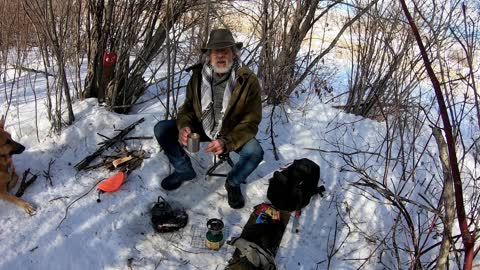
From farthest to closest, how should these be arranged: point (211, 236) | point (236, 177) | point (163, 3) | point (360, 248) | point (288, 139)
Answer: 1. point (288, 139)
2. point (163, 3)
3. point (236, 177)
4. point (360, 248)
5. point (211, 236)

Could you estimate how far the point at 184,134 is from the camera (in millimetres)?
2547

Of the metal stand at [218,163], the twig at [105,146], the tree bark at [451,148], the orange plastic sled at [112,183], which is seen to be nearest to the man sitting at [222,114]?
the metal stand at [218,163]

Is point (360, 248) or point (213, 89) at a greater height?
point (213, 89)

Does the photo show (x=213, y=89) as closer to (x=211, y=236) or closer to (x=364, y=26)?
(x=211, y=236)

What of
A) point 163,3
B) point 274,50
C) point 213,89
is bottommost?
point 213,89

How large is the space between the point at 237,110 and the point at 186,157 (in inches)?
21.5

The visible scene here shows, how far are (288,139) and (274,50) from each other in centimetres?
109

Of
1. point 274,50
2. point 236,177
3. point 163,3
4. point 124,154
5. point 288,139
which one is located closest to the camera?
point 236,177

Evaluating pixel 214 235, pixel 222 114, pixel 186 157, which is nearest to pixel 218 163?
pixel 186 157

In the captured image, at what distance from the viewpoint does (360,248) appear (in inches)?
99.0

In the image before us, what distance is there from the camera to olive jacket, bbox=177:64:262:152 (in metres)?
2.60

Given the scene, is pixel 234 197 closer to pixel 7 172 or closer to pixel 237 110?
pixel 237 110

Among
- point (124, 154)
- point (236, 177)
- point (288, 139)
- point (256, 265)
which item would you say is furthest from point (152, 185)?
point (288, 139)

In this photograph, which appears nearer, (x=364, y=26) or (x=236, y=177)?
(x=236, y=177)
